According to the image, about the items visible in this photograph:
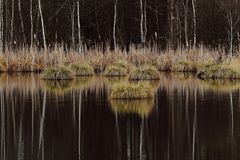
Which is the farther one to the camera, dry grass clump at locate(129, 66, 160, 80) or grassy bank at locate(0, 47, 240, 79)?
grassy bank at locate(0, 47, 240, 79)

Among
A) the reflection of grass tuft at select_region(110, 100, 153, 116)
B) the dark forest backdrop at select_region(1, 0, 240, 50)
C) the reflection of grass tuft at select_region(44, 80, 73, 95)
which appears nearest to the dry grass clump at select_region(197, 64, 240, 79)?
the reflection of grass tuft at select_region(44, 80, 73, 95)

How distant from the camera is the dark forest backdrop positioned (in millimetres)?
37906

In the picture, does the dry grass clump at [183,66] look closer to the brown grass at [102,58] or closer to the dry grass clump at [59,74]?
the brown grass at [102,58]

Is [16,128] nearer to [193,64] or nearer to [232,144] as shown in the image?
[232,144]

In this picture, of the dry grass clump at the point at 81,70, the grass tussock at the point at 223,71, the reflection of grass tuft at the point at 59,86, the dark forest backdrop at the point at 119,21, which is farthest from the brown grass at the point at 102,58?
the dark forest backdrop at the point at 119,21

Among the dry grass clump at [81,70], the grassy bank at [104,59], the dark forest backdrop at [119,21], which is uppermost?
the dark forest backdrop at [119,21]

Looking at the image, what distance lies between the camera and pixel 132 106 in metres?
14.3

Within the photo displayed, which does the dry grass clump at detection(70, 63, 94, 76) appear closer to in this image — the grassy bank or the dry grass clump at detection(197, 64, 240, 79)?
the grassy bank

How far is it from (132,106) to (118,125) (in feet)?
9.41

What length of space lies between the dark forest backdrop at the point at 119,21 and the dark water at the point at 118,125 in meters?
19.8

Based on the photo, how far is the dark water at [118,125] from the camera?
29.7ft

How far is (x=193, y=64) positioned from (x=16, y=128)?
1796 cm

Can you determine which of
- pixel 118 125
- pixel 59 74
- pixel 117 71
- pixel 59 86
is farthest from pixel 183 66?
pixel 118 125

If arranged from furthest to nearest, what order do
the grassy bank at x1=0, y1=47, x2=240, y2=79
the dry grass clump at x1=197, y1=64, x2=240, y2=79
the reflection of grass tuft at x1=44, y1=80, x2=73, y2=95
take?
the grassy bank at x1=0, y1=47, x2=240, y2=79 < the dry grass clump at x1=197, y1=64, x2=240, y2=79 < the reflection of grass tuft at x1=44, y1=80, x2=73, y2=95
